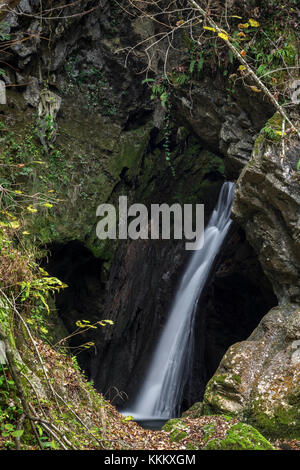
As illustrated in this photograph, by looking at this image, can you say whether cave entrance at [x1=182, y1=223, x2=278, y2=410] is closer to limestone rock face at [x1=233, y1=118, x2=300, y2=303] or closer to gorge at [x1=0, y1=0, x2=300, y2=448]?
gorge at [x1=0, y1=0, x2=300, y2=448]

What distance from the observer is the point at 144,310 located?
1130 cm

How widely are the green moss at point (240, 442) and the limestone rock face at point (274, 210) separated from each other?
3.66 m

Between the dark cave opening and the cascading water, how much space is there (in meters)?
0.28

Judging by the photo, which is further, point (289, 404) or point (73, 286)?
point (73, 286)

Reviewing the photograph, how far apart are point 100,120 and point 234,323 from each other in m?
7.25

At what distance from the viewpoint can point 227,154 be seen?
811cm

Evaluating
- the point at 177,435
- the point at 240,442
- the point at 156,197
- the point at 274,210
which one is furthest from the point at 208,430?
the point at 156,197

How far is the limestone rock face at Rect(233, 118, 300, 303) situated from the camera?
619cm

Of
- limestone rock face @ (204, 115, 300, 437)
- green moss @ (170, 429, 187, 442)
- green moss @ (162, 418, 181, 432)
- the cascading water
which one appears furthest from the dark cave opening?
green moss @ (170, 429, 187, 442)

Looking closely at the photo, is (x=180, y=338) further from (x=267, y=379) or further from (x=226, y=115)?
(x=226, y=115)

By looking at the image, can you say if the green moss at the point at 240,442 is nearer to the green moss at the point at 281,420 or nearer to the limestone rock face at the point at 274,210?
the green moss at the point at 281,420
